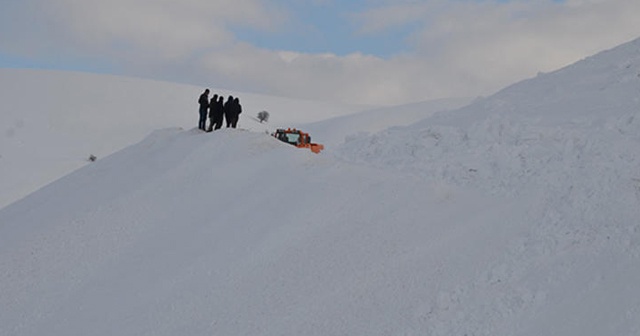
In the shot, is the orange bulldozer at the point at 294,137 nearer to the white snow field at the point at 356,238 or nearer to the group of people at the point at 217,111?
the group of people at the point at 217,111

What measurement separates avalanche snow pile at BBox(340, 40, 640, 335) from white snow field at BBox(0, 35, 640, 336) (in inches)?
1.3

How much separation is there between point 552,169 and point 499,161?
44.0 inches

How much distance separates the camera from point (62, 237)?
41.6ft

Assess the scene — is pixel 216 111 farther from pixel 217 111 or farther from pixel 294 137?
pixel 294 137

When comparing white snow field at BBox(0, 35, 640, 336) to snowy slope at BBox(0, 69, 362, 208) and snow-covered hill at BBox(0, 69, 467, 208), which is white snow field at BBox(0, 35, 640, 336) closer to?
snowy slope at BBox(0, 69, 362, 208)

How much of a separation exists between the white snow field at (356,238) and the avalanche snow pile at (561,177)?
3 centimetres

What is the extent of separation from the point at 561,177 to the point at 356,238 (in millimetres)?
3597

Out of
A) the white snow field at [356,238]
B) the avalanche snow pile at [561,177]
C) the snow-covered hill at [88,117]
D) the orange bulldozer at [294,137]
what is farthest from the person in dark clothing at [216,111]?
the snow-covered hill at [88,117]

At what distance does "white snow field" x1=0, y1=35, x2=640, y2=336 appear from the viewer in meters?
8.84

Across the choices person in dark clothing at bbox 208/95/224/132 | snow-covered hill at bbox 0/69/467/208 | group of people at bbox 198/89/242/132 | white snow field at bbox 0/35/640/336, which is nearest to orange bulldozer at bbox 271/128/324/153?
group of people at bbox 198/89/242/132

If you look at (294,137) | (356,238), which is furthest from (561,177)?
(294,137)

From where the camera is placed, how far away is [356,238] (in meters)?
10.8

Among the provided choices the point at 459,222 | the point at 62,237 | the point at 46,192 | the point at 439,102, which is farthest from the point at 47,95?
the point at 459,222

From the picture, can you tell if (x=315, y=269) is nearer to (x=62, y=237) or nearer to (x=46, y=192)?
(x=62, y=237)
